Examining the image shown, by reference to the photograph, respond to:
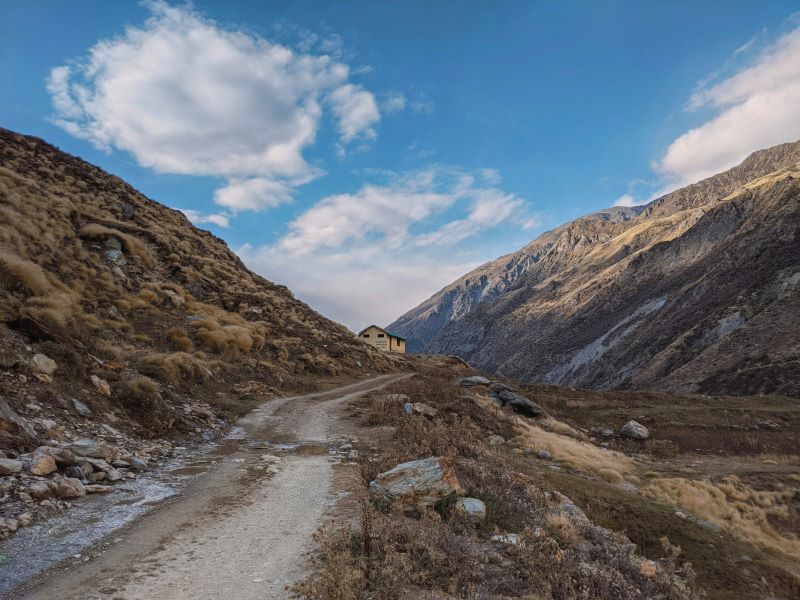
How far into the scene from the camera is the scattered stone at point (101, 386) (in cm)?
1302

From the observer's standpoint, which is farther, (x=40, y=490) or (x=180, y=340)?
(x=180, y=340)

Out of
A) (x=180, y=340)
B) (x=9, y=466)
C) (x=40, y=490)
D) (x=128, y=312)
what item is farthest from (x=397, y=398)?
(x=128, y=312)

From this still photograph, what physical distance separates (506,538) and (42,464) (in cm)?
839

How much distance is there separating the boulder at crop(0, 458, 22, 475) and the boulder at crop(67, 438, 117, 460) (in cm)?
175

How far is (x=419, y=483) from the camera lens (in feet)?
27.8

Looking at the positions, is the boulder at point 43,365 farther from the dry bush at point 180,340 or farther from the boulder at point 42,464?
the dry bush at point 180,340

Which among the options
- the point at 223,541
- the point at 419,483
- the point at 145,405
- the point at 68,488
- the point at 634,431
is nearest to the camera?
the point at 223,541

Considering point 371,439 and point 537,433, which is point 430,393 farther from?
point 371,439

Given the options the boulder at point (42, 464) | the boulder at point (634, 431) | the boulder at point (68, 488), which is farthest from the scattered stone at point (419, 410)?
the boulder at point (634, 431)

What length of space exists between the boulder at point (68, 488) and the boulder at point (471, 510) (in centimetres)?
694

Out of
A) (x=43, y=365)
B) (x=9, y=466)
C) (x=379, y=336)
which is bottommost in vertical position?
(x=9, y=466)

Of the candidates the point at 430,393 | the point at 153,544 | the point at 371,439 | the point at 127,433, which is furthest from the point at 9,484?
the point at 430,393

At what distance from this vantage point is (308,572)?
18.6 ft

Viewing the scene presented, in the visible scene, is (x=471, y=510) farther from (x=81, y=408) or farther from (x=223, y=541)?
(x=81, y=408)
